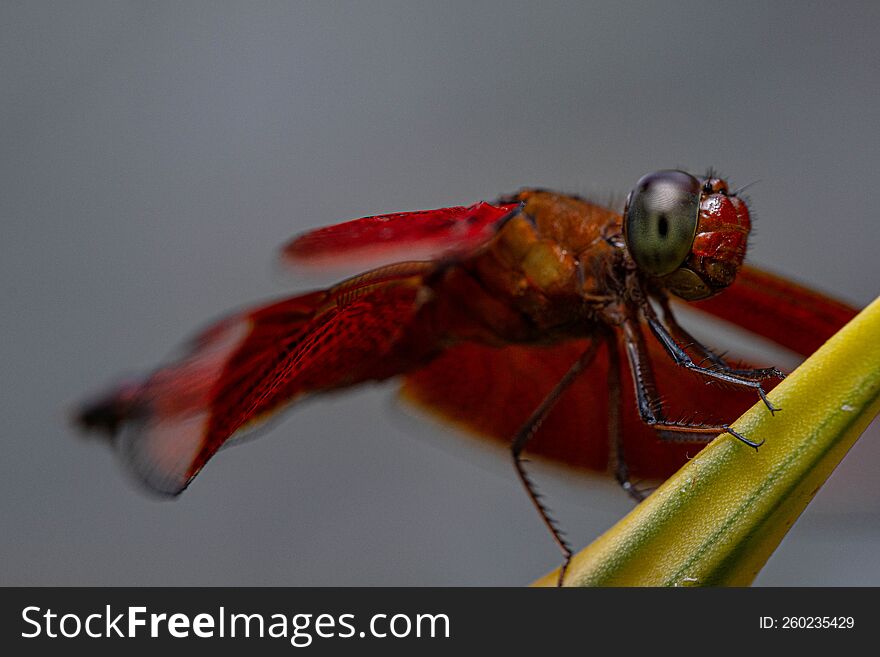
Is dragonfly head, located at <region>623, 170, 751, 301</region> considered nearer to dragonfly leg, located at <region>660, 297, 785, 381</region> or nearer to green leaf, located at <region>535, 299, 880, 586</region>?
dragonfly leg, located at <region>660, 297, 785, 381</region>

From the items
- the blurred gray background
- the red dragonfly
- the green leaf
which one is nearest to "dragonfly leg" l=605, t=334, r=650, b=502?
the red dragonfly

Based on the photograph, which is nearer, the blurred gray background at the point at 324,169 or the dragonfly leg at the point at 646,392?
the dragonfly leg at the point at 646,392

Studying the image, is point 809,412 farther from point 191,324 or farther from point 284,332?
point 191,324

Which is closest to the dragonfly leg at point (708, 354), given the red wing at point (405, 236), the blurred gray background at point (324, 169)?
the red wing at point (405, 236)

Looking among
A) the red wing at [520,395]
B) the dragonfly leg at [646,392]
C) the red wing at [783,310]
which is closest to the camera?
the dragonfly leg at [646,392]

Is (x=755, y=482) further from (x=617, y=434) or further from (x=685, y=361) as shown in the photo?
(x=617, y=434)

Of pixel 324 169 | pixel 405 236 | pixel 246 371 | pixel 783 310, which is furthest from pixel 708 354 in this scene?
pixel 324 169

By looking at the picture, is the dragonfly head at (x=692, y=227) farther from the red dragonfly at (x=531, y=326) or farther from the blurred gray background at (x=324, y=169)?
the blurred gray background at (x=324, y=169)
